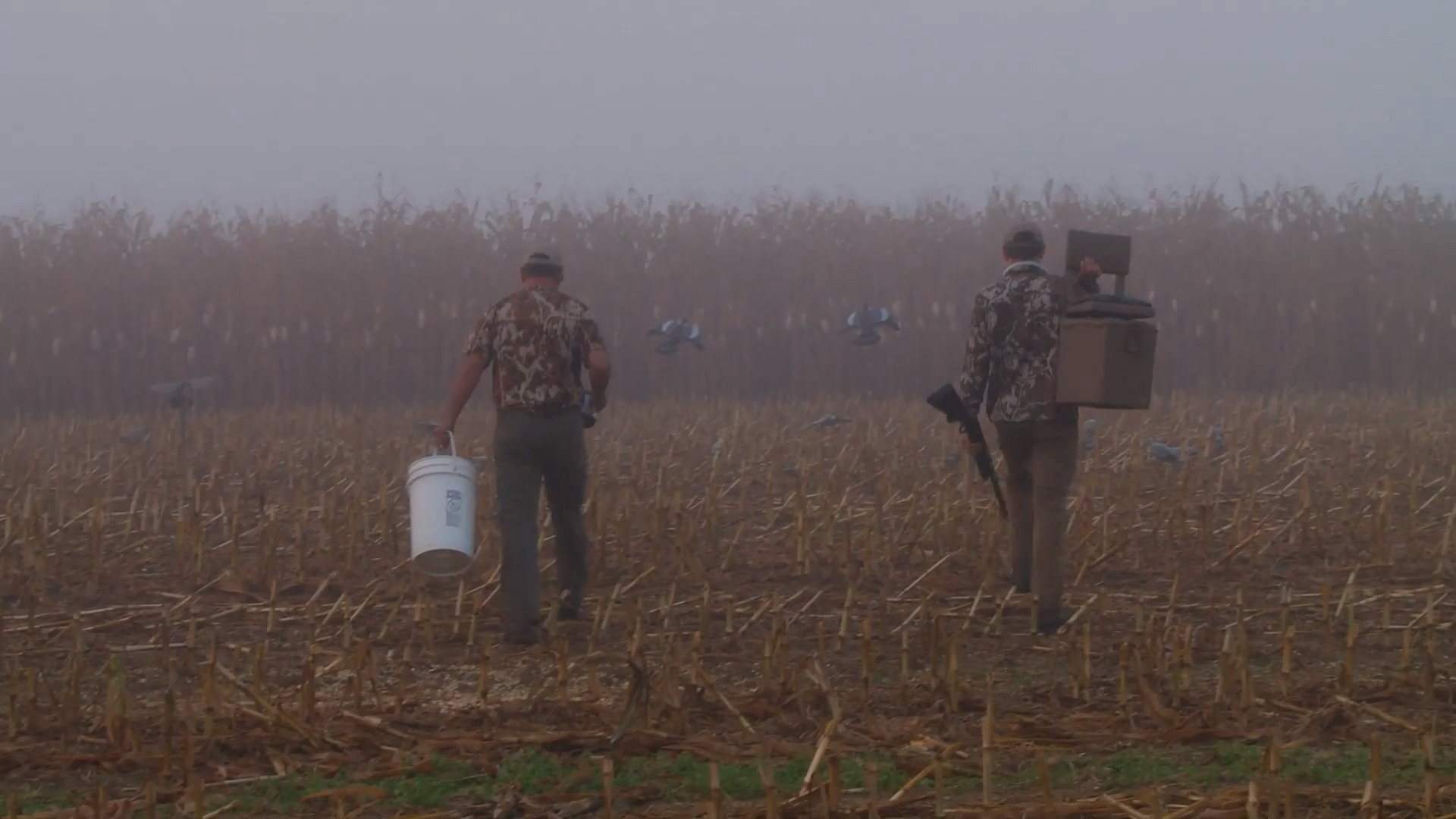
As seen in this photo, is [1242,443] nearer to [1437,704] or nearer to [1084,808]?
[1437,704]

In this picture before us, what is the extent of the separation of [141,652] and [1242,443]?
365 inches

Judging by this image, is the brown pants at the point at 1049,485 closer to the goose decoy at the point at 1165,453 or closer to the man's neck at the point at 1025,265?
the man's neck at the point at 1025,265

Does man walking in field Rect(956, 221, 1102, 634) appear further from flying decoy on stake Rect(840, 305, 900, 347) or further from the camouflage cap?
flying decoy on stake Rect(840, 305, 900, 347)

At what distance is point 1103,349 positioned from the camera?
273 inches

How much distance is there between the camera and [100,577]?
335 inches

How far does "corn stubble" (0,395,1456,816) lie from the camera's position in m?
5.08

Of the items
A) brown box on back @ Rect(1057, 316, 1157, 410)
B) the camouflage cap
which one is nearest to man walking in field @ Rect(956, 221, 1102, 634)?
brown box on back @ Rect(1057, 316, 1157, 410)

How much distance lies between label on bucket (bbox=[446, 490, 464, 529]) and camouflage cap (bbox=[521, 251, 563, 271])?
1.03 meters

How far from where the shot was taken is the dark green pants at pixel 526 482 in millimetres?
7184

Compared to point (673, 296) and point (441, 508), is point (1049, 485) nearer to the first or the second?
point (441, 508)

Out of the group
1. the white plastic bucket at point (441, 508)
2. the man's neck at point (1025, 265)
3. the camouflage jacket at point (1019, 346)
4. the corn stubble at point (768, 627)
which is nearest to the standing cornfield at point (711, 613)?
the corn stubble at point (768, 627)

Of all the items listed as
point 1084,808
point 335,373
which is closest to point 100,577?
point 1084,808

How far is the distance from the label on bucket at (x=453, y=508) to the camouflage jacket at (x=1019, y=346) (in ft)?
7.49

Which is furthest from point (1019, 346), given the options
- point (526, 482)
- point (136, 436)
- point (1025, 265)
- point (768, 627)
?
point (136, 436)
